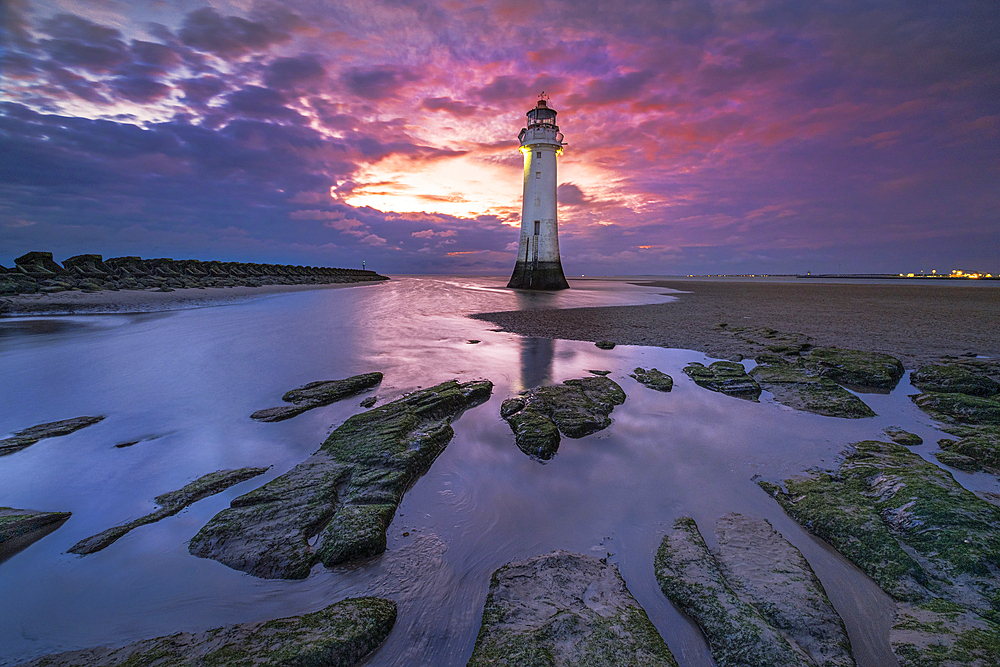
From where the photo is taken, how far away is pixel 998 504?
120 inches

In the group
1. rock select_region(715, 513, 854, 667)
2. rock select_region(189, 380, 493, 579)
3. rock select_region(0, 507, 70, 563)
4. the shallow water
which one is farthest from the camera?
rock select_region(0, 507, 70, 563)

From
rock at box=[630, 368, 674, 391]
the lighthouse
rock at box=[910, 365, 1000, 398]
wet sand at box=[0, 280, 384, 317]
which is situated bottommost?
rock at box=[630, 368, 674, 391]

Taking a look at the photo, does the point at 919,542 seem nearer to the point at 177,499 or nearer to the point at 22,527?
the point at 177,499

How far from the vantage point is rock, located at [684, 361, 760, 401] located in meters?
6.04

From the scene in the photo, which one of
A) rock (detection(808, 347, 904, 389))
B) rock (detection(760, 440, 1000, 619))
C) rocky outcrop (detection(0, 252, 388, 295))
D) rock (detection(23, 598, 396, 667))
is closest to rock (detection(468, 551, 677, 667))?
rock (detection(23, 598, 396, 667))

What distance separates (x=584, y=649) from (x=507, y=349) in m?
7.66

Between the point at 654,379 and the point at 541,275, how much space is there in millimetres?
24088

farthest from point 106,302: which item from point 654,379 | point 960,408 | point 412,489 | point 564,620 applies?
point 960,408

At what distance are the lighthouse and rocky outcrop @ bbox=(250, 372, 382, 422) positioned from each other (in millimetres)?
23509

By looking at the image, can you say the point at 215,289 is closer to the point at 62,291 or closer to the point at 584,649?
the point at 62,291

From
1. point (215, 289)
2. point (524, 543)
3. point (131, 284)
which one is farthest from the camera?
point (215, 289)

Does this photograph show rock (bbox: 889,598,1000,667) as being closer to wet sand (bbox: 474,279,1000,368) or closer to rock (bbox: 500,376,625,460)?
rock (bbox: 500,376,625,460)

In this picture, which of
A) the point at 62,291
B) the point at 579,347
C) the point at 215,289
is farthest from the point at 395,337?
the point at 215,289

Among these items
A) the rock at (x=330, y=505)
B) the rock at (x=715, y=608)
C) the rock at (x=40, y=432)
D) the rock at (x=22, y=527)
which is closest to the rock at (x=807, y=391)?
the rock at (x=715, y=608)
